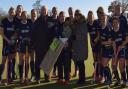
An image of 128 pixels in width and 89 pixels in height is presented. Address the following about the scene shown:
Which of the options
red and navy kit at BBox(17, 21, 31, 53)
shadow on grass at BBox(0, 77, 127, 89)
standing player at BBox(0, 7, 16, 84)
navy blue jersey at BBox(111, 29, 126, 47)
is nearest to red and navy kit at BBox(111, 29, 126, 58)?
navy blue jersey at BBox(111, 29, 126, 47)

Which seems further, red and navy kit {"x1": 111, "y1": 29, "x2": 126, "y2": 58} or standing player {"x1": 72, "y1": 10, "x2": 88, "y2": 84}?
standing player {"x1": 72, "y1": 10, "x2": 88, "y2": 84}

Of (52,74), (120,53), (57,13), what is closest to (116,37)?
(120,53)

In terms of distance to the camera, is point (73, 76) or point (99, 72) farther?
point (73, 76)

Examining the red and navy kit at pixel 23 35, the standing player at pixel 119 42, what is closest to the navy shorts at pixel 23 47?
the red and navy kit at pixel 23 35

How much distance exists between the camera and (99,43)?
40.2ft

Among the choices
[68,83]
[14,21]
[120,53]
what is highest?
[14,21]

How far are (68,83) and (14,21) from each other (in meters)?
2.49

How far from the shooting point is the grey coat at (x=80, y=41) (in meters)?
12.0

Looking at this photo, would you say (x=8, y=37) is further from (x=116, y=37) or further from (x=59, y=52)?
(x=116, y=37)

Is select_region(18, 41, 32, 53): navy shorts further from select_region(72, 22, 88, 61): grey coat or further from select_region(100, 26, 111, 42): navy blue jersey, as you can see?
select_region(100, 26, 111, 42): navy blue jersey

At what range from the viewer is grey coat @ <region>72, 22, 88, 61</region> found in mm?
11992

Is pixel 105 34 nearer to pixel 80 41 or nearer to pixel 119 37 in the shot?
pixel 119 37

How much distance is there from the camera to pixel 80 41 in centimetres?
1204

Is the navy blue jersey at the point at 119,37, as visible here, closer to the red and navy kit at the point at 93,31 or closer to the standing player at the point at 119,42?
the standing player at the point at 119,42
